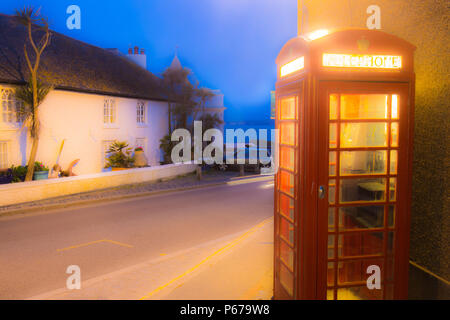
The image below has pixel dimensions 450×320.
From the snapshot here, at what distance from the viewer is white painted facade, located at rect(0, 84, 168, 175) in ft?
56.0

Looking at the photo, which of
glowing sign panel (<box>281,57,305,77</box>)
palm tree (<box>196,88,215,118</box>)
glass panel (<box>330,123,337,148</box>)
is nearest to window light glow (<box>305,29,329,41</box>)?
glowing sign panel (<box>281,57,305,77</box>)

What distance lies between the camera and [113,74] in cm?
2528

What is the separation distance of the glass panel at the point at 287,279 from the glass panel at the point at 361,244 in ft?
2.21

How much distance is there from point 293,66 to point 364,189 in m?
1.60

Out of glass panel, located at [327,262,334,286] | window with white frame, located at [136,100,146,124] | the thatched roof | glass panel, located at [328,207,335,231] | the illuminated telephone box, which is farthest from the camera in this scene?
window with white frame, located at [136,100,146,124]

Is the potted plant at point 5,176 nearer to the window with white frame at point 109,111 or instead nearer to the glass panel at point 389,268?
the window with white frame at point 109,111

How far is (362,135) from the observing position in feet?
12.8

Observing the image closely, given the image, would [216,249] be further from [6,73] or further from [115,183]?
[6,73]

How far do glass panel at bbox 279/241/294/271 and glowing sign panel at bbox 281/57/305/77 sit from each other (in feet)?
6.88

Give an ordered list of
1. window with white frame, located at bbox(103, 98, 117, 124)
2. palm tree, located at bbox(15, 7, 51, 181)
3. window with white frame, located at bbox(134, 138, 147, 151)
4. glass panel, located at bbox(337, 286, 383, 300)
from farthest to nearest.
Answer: window with white frame, located at bbox(134, 138, 147, 151) < window with white frame, located at bbox(103, 98, 117, 124) < palm tree, located at bbox(15, 7, 51, 181) < glass panel, located at bbox(337, 286, 383, 300)

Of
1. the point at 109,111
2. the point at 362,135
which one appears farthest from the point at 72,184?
the point at 362,135

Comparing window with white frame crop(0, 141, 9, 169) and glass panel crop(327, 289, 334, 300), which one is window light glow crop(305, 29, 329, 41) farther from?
window with white frame crop(0, 141, 9, 169)

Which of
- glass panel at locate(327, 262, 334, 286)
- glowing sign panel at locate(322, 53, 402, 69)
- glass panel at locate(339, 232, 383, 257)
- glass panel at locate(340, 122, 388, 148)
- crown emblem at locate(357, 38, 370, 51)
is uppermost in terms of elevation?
crown emblem at locate(357, 38, 370, 51)
